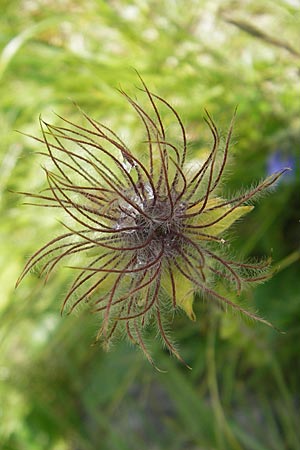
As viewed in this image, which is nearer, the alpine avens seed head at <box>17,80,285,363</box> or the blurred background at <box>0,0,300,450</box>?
the alpine avens seed head at <box>17,80,285,363</box>

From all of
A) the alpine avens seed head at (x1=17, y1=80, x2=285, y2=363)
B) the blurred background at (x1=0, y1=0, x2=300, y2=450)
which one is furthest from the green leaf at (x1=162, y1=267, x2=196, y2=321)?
the blurred background at (x1=0, y1=0, x2=300, y2=450)

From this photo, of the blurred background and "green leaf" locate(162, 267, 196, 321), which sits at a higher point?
the blurred background

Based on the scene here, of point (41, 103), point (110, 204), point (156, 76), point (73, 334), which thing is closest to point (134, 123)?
point (156, 76)

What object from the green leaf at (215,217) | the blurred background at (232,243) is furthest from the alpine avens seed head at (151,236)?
the blurred background at (232,243)

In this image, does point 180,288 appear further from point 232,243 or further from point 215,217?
point 232,243

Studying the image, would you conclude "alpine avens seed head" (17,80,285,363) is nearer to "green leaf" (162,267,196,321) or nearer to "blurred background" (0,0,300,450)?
"green leaf" (162,267,196,321)
